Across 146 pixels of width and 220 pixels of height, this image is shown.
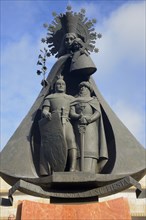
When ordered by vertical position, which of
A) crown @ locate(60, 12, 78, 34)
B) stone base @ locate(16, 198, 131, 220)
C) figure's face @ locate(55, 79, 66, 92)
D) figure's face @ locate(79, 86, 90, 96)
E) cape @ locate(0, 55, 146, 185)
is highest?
crown @ locate(60, 12, 78, 34)

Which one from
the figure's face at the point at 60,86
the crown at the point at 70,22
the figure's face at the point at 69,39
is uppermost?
the crown at the point at 70,22

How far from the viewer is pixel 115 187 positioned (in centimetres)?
634

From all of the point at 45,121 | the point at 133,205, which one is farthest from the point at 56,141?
Result: the point at 133,205

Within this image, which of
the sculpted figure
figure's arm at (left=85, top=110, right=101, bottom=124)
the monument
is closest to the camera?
the monument

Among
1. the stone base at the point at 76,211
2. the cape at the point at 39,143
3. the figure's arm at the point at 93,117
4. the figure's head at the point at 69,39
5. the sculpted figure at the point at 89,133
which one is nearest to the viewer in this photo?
the stone base at the point at 76,211

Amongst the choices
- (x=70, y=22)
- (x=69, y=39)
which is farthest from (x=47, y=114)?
(x=70, y=22)

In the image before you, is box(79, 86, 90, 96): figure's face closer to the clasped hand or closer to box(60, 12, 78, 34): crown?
the clasped hand

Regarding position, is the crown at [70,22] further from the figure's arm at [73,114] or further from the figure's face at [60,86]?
the figure's arm at [73,114]

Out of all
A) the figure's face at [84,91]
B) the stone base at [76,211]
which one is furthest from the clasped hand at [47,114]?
the stone base at [76,211]

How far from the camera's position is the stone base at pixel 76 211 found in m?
5.89

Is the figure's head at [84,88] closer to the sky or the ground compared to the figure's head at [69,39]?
closer to the ground

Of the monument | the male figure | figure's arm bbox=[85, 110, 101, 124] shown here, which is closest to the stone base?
the monument

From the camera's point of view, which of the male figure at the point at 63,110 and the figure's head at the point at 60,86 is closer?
the male figure at the point at 63,110

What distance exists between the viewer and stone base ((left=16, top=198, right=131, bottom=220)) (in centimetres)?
589
